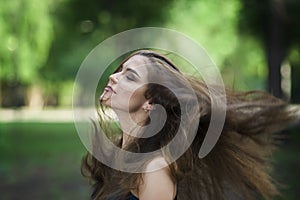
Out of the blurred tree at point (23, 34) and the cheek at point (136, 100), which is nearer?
the cheek at point (136, 100)

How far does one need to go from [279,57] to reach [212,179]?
15314 millimetres

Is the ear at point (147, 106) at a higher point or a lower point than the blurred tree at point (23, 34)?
higher

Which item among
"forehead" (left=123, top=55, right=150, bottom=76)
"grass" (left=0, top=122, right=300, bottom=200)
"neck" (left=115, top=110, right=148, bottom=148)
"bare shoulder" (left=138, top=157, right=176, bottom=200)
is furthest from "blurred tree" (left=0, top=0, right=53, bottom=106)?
"bare shoulder" (left=138, top=157, right=176, bottom=200)

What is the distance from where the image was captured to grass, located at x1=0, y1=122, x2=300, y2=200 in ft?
31.6

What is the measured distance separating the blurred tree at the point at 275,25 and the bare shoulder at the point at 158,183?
14321 mm

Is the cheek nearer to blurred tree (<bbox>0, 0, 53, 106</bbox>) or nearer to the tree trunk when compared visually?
the tree trunk

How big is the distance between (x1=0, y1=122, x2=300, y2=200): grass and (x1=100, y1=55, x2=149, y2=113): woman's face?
331 centimetres

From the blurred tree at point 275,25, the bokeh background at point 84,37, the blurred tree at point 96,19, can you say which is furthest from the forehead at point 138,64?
the blurred tree at point 96,19

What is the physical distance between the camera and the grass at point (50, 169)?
9.62 m

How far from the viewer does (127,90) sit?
2404mm

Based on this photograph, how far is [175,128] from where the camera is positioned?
7.87ft

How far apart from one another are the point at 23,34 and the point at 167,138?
19.9m

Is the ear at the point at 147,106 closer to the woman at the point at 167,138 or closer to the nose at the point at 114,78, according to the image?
the woman at the point at 167,138

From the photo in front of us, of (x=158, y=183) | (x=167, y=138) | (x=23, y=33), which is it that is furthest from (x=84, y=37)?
Answer: (x=158, y=183)
